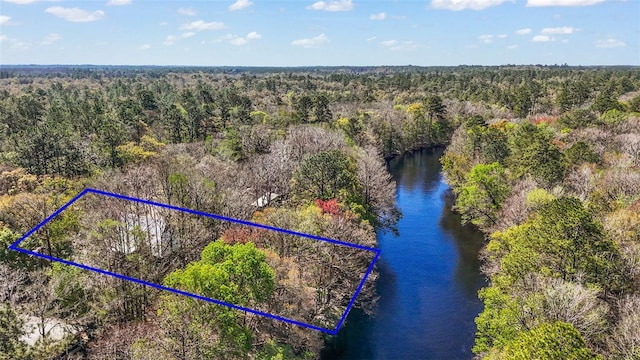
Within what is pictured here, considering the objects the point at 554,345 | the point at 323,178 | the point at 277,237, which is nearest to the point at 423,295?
the point at 323,178

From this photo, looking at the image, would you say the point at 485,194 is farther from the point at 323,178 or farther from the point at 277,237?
the point at 277,237

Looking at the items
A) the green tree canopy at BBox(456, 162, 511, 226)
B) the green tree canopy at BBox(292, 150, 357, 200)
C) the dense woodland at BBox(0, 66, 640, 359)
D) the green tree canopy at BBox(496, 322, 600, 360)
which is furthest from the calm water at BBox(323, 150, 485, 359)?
the green tree canopy at BBox(496, 322, 600, 360)

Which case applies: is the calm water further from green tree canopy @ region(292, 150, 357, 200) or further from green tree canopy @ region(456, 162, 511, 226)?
green tree canopy @ region(292, 150, 357, 200)

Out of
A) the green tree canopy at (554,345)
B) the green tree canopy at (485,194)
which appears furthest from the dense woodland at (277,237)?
the green tree canopy at (485,194)

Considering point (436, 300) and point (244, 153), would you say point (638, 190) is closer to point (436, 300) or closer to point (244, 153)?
point (436, 300)

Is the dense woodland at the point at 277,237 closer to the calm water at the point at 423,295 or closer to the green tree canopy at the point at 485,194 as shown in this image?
the green tree canopy at the point at 485,194

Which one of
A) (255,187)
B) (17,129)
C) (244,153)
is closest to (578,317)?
(255,187)
